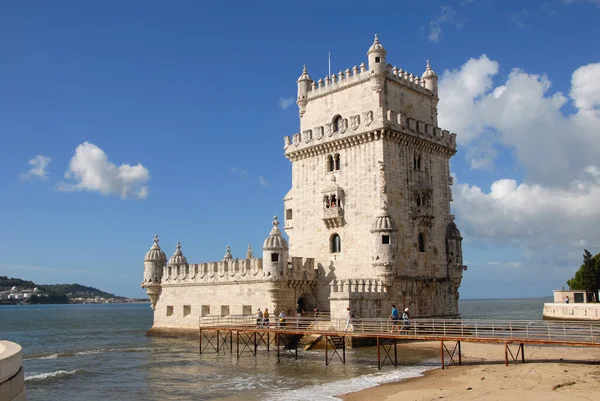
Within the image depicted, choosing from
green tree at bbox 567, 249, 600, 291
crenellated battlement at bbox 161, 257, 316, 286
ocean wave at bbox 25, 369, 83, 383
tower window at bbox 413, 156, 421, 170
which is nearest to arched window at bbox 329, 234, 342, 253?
crenellated battlement at bbox 161, 257, 316, 286

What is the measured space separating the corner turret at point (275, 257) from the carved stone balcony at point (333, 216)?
10.7ft

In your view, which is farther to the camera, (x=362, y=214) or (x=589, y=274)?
(x=589, y=274)

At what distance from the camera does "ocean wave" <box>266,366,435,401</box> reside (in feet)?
71.1

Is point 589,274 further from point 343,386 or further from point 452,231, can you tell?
point 343,386

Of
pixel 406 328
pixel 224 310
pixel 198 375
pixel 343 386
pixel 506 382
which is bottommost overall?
pixel 198 375

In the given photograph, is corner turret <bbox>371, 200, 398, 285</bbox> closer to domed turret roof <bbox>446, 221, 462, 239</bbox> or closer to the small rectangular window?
domed turret roof <bbox>446, 221, 462, 239</bbox>

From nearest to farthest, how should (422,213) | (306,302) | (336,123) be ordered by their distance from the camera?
1. (422,213)
2. (306,302)
3. (336,123)

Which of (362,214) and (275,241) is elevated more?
(362,214)

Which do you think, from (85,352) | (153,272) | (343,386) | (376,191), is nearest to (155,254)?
(153,272)

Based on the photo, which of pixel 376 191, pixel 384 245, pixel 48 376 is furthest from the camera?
pixel 376 191

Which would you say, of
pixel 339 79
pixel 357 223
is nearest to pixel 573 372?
pixel 357 223

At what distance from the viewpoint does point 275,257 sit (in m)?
37.0

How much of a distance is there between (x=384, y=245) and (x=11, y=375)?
83.9ft

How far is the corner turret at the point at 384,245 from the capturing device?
3441cm
